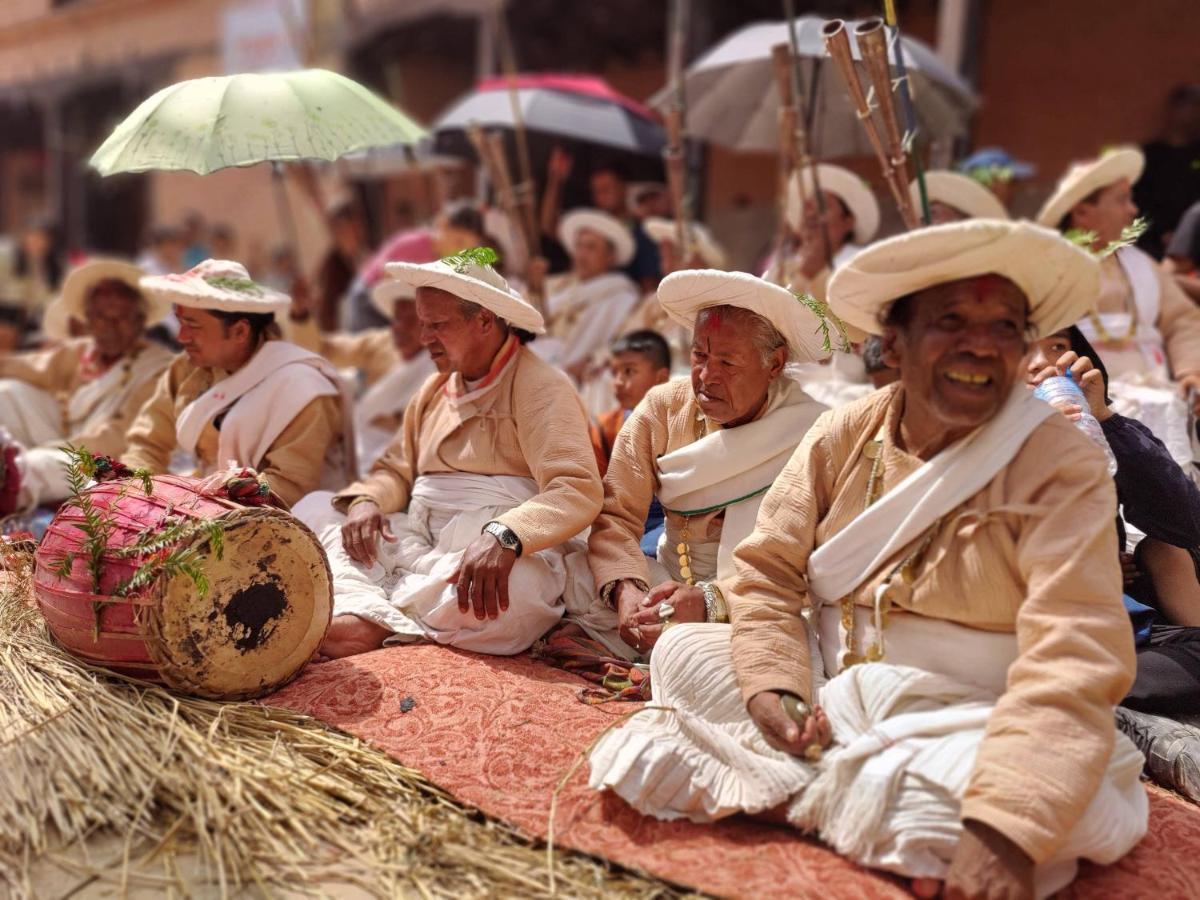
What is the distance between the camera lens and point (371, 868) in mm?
2775

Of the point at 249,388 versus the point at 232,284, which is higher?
the point at 232,284

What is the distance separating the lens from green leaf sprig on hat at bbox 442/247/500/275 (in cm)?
411

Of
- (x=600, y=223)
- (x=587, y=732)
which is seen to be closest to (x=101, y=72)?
(x=600, y=223)

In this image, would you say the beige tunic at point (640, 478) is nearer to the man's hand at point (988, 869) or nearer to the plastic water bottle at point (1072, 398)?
the plastic water bottle at point (1072, 398)

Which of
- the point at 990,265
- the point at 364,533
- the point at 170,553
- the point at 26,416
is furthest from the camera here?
the point at 26,416

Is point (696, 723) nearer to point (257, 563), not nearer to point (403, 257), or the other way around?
point (257, 563)

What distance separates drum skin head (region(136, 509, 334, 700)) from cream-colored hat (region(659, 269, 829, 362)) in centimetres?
144

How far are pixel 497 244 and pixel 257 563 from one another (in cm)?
529

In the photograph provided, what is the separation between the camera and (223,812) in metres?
2.88

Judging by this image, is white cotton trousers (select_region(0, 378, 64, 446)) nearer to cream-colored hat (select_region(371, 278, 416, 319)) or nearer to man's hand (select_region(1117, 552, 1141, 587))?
cream-colored hat (select_region(371, 278, 416, 319))

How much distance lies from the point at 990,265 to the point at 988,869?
52.7 inches

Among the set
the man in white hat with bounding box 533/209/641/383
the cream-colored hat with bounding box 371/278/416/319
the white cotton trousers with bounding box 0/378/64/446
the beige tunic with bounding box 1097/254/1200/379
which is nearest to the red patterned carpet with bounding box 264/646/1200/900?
the beige tunic with bounding box 1097/254/1200/379

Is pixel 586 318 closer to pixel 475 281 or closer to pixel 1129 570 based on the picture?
pixel 475 281

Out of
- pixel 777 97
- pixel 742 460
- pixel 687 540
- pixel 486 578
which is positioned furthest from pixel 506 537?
pixel 777 97
